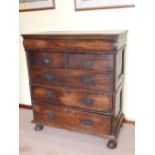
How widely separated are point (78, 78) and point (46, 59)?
0.41 meters

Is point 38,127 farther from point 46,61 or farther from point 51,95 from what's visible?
point 46,61

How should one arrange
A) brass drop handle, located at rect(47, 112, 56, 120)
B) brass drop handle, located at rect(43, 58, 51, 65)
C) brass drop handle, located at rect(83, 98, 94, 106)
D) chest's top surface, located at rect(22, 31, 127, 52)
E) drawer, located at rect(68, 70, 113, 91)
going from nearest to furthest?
chest's top surface, located at rect(22, 31, 127, 52) → drawer, located at rect(68, 70, 113, 91) → brass drop handle, located at rect(83, 98, 94, 106) → brass drop handle, located at rect(43, 58, 51, 65) → brass drop handle, located at rect(47, 112, 56, 120)

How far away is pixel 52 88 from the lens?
212 cm

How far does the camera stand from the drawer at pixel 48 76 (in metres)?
2.03

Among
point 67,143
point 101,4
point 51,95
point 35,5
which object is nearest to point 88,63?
point 51,95

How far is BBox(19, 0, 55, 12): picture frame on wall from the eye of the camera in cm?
242

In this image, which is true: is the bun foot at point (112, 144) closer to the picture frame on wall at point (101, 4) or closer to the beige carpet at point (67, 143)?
the beige carpet at point (67, 143)

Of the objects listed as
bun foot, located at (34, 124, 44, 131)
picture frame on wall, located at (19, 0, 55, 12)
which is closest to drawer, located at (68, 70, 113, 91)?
bun foot, located at (34, 124, 44, 131)

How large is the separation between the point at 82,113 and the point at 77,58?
22.7 inches

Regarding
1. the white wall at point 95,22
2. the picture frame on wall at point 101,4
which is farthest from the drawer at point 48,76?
the picture frame on wall at point 101,4

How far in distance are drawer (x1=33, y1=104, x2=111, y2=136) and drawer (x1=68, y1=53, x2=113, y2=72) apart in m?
0.48

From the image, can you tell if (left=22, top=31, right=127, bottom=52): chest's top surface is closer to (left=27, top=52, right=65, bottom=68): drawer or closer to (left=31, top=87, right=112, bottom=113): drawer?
(left=27, top=52, right=65, bottom=68): drawer
